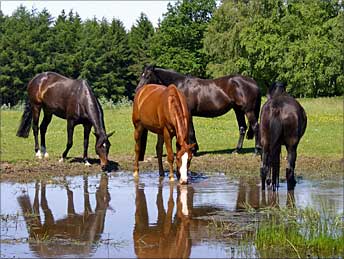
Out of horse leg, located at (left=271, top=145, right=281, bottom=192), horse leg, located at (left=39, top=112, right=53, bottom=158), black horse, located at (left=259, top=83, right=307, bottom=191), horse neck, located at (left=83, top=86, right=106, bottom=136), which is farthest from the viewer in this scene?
horse leg, located at (left=39, top=112, right=53, bottom=158)

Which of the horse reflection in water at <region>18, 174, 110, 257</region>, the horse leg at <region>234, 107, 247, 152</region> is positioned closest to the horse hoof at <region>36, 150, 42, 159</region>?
the horse reflection in water at <region>18, 174, 110, 257</region>

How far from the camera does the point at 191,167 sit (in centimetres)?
1503

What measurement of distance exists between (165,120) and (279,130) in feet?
7.45

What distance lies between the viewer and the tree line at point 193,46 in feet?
195

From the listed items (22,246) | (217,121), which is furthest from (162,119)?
(217,121)

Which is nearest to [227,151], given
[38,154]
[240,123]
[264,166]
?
[240,123]

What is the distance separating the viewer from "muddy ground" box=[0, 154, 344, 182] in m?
13.8

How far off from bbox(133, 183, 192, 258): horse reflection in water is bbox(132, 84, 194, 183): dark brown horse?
0.84 metres

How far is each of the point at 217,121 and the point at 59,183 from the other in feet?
50.3

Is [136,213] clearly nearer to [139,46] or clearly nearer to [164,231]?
[164,231]

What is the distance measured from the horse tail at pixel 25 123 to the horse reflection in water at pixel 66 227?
6294 millimetres

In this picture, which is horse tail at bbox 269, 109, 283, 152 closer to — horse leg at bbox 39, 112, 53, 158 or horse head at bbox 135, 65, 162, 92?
horse head at bbox 135, 65, 162, 92

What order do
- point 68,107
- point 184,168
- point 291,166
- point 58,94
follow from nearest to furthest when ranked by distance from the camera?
point 291,166, point 184,168, point 68,107, point 58,94

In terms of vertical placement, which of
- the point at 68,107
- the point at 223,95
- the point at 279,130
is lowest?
the point at 279,130
